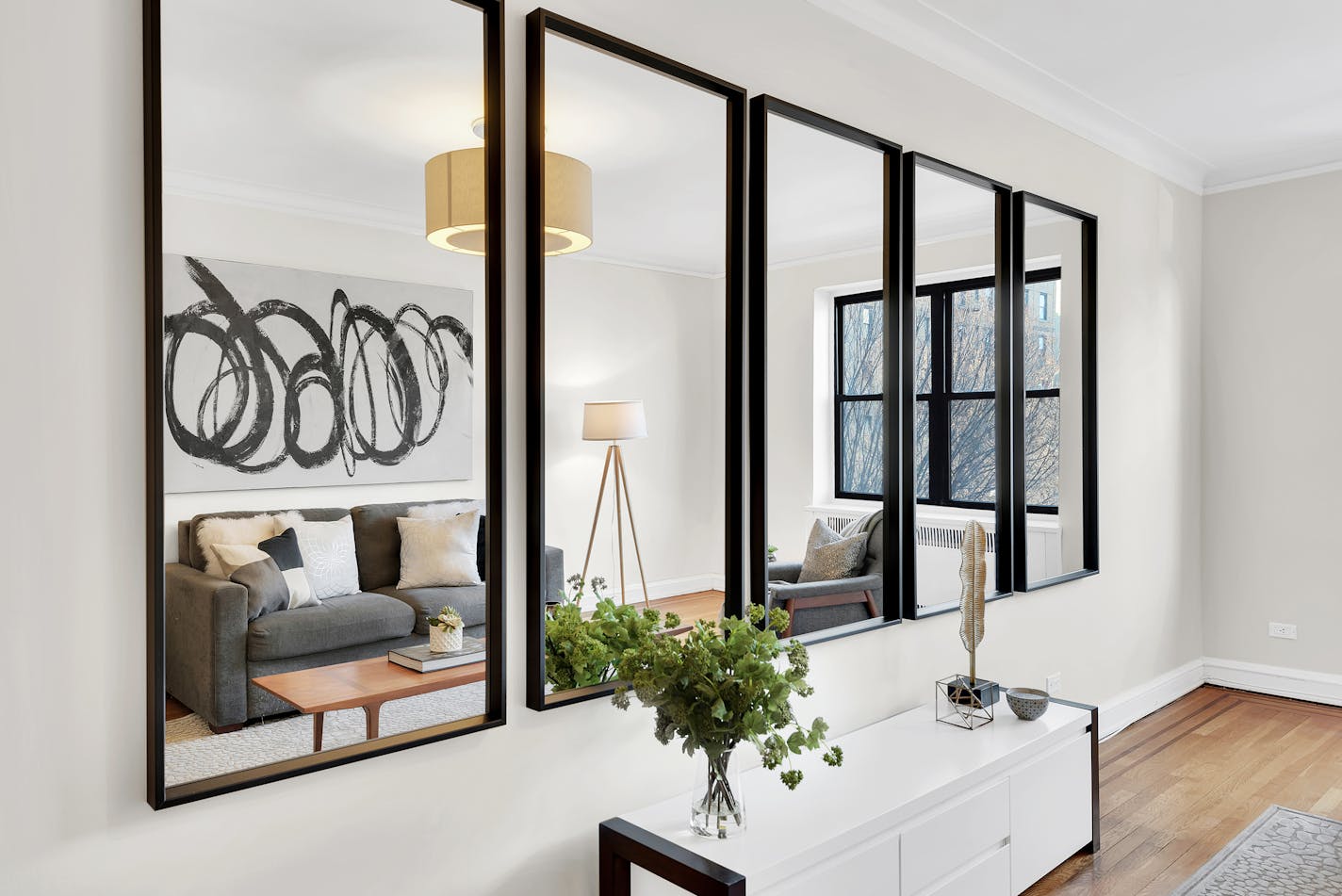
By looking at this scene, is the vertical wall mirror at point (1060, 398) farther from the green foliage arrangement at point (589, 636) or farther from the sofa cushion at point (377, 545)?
the sofa cushion at point (377, 545)

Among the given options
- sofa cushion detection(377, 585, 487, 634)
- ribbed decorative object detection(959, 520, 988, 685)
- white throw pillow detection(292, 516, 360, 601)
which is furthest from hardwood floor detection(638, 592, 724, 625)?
ribbed decorative object detection(959, 520, 988, 685)

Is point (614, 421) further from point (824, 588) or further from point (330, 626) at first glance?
point (824, 588)

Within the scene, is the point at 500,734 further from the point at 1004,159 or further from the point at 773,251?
the point at 1004,159

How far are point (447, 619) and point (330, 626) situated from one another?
248mm

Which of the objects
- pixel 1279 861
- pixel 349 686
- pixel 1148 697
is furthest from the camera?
pixel 1148 697

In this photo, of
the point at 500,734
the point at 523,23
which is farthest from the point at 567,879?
the point at 523,23

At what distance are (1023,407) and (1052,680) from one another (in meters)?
1.10

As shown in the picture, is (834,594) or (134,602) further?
(834,594)

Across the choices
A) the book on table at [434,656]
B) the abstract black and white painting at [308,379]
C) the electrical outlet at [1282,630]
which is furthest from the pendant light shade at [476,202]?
the electrical outlet at [1282,630]

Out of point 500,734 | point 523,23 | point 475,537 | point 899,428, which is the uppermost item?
point 523,23

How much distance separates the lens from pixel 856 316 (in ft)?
9.20

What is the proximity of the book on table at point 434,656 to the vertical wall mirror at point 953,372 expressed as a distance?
5.12 feet

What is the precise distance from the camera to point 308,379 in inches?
63.2

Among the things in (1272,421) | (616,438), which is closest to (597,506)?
(616,438)
